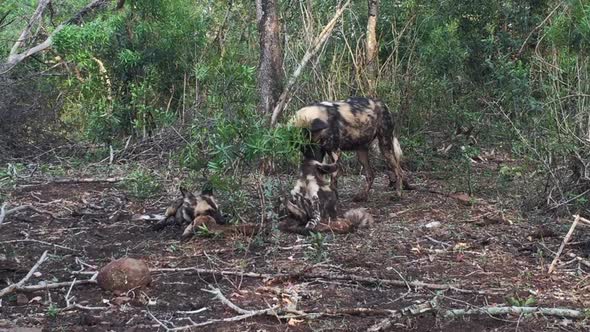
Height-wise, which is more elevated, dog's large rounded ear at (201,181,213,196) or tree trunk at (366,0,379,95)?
tree trunk at (366,0,379,95)

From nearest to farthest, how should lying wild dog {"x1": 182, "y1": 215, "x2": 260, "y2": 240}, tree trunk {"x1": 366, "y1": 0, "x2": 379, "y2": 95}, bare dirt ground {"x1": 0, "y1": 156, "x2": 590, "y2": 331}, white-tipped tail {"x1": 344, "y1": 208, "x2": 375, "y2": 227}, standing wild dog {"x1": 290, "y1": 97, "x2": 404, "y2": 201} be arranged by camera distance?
bare dirt ground {"x1": 0, "y1": 156, "x2": 590, "y2": 331} → lying wild dog {"x1": 182, "y1": 215, "x2": 260, "y2": 240} → white-tipped tail {"x1": 344, "y1": 208, "x2": 375, "y2": 227} → standing wild dog {"x1": 290, "y1": 97, "x2": 404, "y2": 201} → tree trunk {"x1": 366, "y1": 0, "x2": 379, "y2": 95}

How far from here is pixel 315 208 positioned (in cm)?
693

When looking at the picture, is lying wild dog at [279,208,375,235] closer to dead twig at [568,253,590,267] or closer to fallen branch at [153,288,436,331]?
dead twig at [568,253,590,267]

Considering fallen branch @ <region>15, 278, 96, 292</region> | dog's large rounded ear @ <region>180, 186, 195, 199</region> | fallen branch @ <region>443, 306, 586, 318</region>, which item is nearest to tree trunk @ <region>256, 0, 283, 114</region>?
dog's large rounded ear @ <region>180, 186, 195, 199</region>

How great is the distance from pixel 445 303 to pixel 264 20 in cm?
531

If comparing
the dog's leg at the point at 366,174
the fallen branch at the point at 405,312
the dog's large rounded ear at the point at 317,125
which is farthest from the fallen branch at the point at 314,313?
the dog's leg at the point at 366,174

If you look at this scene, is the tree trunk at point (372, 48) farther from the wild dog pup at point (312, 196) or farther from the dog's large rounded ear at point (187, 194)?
the dog's large rounded ear at point (187, 194)

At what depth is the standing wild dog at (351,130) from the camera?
7227 millimetres

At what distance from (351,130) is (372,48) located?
3.13m

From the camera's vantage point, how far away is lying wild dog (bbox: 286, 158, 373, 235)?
6.82m

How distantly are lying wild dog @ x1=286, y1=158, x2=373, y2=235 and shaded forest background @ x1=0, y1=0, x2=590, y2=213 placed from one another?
0.93ft

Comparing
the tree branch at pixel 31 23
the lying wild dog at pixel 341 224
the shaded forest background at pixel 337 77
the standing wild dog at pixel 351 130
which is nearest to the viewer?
the lying wild dog at pixel 341 224

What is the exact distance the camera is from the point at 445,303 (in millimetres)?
4863

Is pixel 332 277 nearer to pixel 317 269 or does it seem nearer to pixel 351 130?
pixel 317 269
